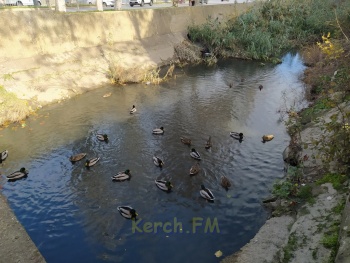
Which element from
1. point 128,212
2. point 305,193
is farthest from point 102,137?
point 305,193

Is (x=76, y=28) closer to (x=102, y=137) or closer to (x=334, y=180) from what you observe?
(x=102, y=137)

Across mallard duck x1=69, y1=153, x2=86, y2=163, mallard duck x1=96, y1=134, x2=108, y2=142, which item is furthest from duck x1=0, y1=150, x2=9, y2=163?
mallard duck x1=96, y1=134, x2=108, y2=142

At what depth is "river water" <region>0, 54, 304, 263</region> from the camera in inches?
332

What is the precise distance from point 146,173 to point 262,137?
18.0 ft

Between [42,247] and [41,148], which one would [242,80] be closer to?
[41,148]

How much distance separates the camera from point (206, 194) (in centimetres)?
983

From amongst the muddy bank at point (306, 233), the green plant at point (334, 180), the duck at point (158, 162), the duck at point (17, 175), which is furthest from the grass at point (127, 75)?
the green plant at point (334, 180)

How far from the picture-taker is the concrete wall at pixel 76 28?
58.0 ft

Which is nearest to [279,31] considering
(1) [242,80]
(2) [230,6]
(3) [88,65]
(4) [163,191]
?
(2) [230,6]

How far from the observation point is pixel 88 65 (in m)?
20.9

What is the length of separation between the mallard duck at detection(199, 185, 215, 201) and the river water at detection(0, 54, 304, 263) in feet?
0.67

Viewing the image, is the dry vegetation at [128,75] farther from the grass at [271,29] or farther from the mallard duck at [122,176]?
the mallard duck at [122,176]

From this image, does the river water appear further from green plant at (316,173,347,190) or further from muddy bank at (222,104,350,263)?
green plant at (316,173,347,190)

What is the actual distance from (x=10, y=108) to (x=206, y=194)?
10953mm
